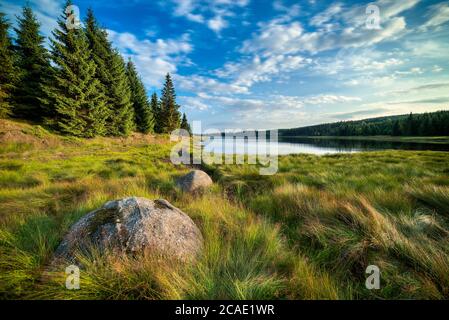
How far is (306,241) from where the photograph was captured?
275cm

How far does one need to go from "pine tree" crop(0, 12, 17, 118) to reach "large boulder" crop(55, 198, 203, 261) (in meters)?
23.4

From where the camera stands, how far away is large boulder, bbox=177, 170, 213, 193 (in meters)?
5.91

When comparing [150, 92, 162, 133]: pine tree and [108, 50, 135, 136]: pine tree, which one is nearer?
[108, 50, 135, 136]: pine tree

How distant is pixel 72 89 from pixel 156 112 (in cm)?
2937

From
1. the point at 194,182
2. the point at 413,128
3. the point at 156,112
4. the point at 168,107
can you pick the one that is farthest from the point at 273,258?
the point at 413,128

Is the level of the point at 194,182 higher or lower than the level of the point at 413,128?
lower

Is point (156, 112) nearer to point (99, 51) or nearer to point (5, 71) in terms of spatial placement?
point (99, 51)

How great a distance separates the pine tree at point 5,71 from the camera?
16.4 m

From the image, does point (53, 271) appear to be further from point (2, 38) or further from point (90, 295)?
point (2, 38)

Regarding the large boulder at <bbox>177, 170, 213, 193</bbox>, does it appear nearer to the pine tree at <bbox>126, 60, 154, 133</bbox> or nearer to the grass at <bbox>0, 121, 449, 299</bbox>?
the grass at <bbox>0, 121, 449, 299</bbox>

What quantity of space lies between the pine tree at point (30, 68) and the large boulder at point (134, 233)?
22.7m

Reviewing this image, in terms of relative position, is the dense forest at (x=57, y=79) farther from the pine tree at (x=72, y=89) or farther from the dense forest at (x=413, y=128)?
the dense forest at (x=413, y=128)

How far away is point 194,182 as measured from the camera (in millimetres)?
6121

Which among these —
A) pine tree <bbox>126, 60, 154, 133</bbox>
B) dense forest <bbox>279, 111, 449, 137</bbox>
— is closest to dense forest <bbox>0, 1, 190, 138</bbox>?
pine tree <bbox>126, 60, 154, 133</bbox>
